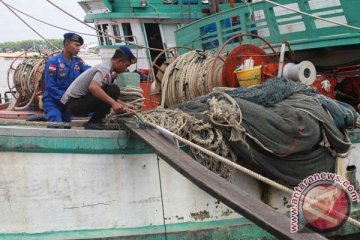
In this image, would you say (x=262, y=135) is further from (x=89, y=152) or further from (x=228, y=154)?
(x=89, y=152)

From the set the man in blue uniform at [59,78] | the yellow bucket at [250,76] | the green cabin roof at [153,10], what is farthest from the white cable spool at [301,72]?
the green cabin roof at [153,10]

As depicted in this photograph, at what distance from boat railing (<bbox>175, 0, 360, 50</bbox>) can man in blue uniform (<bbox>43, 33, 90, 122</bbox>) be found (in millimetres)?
2612

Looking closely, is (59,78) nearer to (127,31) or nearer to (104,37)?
(127,31)

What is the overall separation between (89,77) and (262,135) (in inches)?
63.3

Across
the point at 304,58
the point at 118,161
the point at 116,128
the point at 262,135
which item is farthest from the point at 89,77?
the point at 304,58

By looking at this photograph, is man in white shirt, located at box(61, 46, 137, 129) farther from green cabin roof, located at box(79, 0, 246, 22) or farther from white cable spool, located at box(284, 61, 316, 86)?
green cabin roof, located at box(79, 0, 246, 22)

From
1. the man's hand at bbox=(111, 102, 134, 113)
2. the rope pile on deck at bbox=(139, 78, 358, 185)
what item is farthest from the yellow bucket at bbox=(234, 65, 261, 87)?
the man's hand at bbox=(111, 102, 134, 113)

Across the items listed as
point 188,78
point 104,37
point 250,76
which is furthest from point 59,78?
point 104,37

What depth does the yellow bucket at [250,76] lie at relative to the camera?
5309 mm

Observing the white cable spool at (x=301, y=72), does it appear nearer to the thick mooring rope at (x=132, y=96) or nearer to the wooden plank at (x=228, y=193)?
the thick mooring rope at (x=132, y=96)

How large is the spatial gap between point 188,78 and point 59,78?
62.3 inches

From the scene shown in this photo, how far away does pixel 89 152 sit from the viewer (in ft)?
12.6

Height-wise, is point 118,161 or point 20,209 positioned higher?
point 118,161

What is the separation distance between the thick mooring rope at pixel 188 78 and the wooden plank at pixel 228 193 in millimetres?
1908
